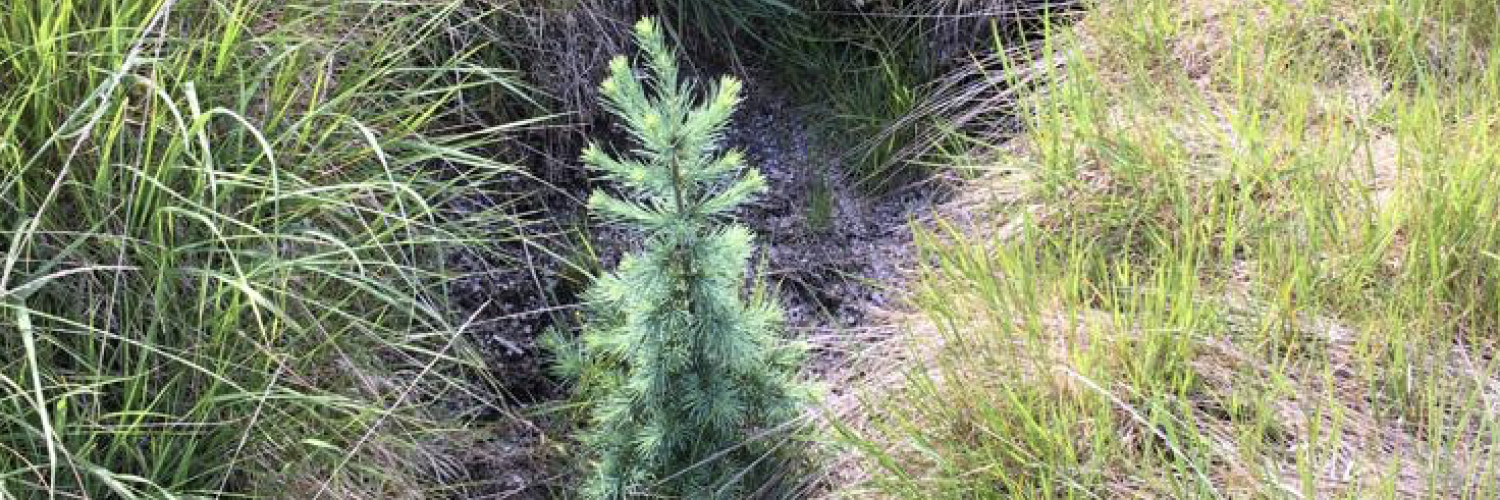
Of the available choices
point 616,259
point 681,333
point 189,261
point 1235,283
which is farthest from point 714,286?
point 616,259

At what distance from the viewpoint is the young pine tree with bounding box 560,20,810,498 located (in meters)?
2.06

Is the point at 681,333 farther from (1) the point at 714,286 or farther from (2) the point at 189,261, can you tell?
(2) the point at 189,261

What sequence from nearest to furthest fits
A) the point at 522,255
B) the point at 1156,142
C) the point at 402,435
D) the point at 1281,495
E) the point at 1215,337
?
the point at 1281,495 < the point at 1215,337 < the point at 402,435 < the point at 1156,142 < the point at 522,255

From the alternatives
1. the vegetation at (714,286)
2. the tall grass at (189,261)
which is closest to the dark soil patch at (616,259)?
the vegetation at (714,286)

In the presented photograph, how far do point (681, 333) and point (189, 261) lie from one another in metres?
0.67

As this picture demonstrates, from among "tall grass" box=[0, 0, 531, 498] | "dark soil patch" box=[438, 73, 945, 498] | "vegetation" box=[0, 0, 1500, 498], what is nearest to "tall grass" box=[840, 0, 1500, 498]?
"vegetation" box=[0, 0, 1500, 498]

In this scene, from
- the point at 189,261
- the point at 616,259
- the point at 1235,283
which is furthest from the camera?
the point at 616,259

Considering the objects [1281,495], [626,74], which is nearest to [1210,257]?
[1281,495]

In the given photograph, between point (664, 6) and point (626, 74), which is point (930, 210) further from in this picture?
point (626, 74)

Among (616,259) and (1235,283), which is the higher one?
(1235,283)

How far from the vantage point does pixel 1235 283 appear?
7.89ft

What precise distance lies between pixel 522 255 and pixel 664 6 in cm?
64

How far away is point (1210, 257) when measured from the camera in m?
2.42

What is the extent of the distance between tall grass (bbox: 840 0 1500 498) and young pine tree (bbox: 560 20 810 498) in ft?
0.61
